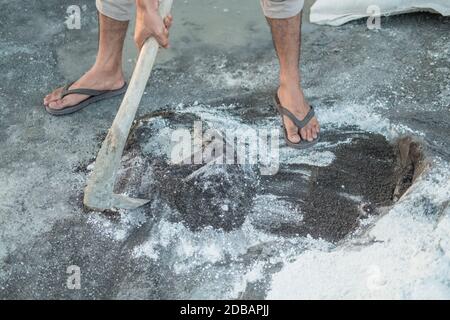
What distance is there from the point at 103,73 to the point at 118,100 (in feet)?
0.49

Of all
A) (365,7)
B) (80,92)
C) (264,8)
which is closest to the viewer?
(264,8)

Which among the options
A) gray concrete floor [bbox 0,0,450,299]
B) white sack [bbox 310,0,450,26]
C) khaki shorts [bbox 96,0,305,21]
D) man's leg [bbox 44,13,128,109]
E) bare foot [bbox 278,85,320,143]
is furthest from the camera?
white sack [bbox 310,0,450,26]

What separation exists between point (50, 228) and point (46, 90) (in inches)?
39.0

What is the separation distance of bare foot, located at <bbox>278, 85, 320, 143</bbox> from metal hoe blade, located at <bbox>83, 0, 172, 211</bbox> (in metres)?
0.74

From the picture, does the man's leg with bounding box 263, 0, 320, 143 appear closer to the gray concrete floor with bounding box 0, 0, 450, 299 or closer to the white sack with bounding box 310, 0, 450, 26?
the gray concrete floor with bounding box 0, 0, 450, 299

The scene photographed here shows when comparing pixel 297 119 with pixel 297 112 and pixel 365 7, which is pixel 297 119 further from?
pixel 365 7

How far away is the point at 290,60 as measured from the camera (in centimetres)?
293

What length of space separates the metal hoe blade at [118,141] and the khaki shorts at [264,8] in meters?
0.46

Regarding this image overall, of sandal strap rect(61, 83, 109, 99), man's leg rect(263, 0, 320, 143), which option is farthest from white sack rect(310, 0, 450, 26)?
sandal strap rect(61, 83, 109, 99)

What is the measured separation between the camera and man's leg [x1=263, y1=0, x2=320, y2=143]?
111 inches

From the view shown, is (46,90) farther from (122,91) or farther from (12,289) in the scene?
(12,289)

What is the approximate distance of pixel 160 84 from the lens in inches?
129

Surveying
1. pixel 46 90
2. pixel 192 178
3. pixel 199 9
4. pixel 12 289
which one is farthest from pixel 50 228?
pixel 199 9

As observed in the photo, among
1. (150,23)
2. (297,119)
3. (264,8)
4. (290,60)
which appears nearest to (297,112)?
(297,119)
